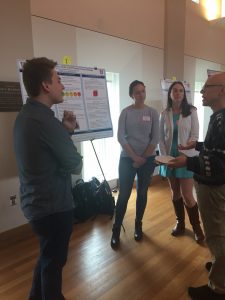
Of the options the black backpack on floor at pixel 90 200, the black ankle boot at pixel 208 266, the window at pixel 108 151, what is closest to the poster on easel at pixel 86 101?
the black backpack on floor at pixel 90 200

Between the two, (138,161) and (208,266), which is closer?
(208,266)

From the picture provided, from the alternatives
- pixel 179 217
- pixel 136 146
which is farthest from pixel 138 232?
pixel 136 146

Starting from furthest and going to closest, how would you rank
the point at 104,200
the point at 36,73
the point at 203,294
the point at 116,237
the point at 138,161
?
the point at 104,200 < the point at 116,237 < the point at 138,161 < the point at 203,294 < the point at 36,73

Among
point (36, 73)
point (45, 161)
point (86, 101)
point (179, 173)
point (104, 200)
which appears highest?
→ point (36, 73)

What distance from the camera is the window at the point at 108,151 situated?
412cm

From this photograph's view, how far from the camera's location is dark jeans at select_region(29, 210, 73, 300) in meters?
1.37

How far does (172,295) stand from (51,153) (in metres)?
1.40

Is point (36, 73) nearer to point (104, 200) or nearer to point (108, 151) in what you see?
point (104, 200)

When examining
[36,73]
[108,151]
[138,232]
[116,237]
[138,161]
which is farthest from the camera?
[108,151]

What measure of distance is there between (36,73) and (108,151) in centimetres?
321

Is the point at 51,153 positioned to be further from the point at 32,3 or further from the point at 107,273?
the point at 32,3

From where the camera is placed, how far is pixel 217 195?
1.63 metres

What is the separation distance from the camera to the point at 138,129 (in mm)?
2574

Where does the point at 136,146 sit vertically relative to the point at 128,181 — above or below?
above
